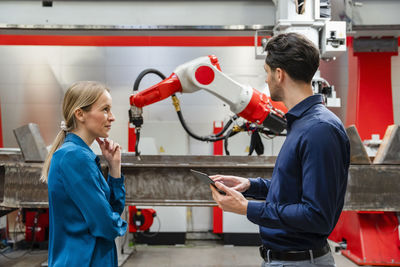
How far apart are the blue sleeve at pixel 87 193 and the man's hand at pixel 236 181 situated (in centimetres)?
52

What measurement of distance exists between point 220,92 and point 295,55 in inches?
56.3

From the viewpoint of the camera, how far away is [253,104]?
2.59 m

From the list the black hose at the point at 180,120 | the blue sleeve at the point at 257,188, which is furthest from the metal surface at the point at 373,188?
the blue sleeve at the point at 257,188

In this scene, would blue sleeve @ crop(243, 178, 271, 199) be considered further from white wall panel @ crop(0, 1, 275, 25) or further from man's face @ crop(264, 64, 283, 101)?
white wall panel @ crop(0, 1, 275, 25)

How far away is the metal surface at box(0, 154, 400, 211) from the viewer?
8.86 ft

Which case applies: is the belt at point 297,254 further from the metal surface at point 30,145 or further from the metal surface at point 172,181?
the metal surface at point 30,145

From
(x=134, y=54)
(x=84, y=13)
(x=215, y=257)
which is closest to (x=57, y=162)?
(x=84, y=13)

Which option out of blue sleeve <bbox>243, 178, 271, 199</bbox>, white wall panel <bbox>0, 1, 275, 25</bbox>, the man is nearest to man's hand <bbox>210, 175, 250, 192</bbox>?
blue sleeve <bbox>243, 178, 271, 199</bbox>

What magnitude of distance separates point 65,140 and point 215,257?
3550 millimetres

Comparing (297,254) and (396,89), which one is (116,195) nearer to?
(297,254)

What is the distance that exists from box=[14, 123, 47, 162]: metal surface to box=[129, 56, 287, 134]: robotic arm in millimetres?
886

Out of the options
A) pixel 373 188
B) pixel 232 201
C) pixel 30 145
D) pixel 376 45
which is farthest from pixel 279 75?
pixel 376 45

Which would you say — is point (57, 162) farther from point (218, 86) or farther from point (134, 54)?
point (134, 54)

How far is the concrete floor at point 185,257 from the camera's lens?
163 inches
